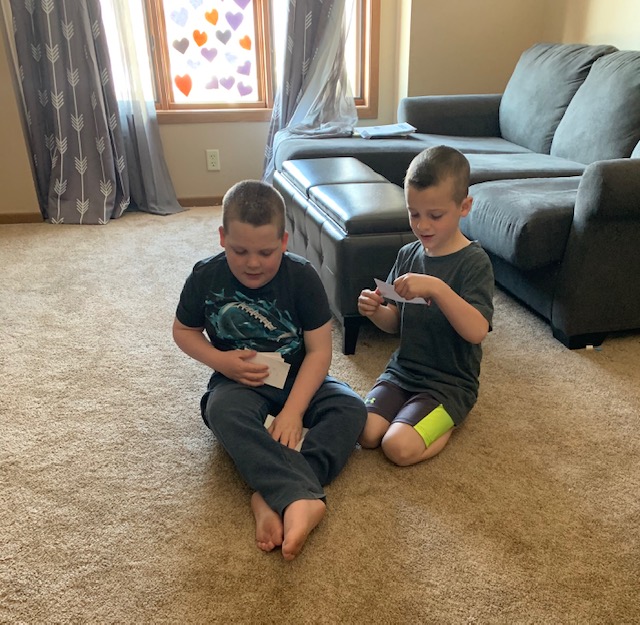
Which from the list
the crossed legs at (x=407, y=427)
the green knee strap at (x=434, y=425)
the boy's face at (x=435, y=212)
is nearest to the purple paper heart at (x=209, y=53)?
the boy's face at (x=435, y=212)

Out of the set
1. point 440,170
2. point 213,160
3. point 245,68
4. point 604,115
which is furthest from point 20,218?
point 604,115

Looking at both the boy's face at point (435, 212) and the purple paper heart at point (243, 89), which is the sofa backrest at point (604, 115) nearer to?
the boy's face at point (435, 212)

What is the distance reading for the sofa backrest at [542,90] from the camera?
2.74m

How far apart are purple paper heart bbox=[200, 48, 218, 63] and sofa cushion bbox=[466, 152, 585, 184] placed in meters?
1.79

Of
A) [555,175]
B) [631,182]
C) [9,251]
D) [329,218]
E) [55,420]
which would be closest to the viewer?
[55,420]

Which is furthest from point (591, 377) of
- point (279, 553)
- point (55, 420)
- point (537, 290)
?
point (55, 420)

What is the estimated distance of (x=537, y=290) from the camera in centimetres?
197

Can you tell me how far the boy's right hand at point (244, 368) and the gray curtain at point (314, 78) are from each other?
7.11 feet

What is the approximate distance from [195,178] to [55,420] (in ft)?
7.88

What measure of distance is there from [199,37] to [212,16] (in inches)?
5.5

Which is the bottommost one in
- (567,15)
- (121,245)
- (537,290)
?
(121,245)

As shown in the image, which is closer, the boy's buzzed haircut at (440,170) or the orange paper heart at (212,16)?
the boy's buzzed haircut at (440,170)

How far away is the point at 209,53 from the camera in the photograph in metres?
3.56

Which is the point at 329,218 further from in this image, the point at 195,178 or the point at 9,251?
the point at 195,178
